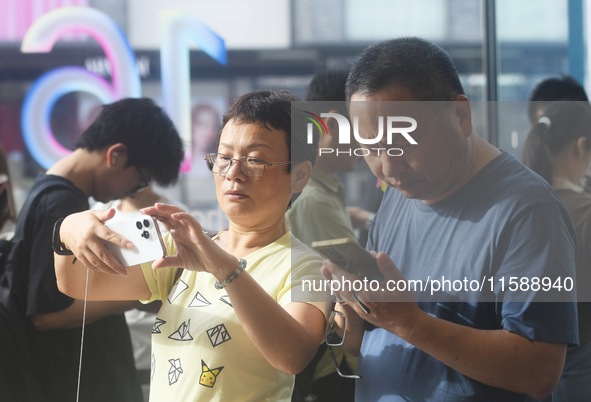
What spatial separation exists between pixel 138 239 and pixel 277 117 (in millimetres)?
360

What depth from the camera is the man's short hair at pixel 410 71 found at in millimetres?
1339

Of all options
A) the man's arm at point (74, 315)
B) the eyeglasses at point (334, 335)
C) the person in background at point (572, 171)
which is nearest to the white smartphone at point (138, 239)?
the eyeglasses at point (334, 335)

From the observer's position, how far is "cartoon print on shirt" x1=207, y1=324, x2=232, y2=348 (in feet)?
4.66

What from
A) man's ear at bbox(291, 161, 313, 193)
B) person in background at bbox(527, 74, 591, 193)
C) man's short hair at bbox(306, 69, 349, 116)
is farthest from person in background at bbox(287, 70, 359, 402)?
person in background at bbox(527, 74, 591, 193)

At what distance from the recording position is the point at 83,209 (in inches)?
88.0

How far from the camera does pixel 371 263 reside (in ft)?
4.06

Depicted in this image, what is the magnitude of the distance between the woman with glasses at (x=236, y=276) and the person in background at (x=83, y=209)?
595 millimetres

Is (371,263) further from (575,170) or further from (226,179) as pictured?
(575,170)

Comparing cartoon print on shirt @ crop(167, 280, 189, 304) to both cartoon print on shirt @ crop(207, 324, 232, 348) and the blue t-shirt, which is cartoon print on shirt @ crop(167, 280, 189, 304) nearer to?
cartoon print on shirt @ crop(207, 324, 232, 348)

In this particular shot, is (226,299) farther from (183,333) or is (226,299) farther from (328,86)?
(328,86)

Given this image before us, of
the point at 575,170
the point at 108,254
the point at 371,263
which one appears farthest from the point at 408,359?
the point at 575,170

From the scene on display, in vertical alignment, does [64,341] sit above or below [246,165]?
below

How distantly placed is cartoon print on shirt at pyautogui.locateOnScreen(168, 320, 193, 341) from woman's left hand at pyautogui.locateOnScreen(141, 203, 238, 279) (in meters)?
0.16

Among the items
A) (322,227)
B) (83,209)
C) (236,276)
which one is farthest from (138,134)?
(236,276)
